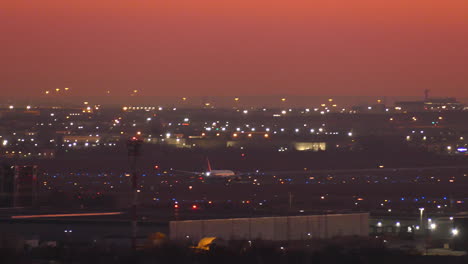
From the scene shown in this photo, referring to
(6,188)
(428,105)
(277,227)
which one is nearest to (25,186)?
(6,188)

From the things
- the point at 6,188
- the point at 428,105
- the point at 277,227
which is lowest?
the point at 277,227

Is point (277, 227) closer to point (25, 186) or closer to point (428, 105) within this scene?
point (25, 186)

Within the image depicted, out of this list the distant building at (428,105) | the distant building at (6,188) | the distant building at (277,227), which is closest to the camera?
the distant building at (277,227)

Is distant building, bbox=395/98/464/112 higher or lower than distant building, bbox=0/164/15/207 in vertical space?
higher

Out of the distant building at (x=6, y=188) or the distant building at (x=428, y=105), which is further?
the distant building at (x=428, y=105)

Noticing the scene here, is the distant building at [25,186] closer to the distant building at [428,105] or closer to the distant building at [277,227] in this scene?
the distant building at [277,227]

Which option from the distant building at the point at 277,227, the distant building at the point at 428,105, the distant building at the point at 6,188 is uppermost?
the distant building at the point at 428,105

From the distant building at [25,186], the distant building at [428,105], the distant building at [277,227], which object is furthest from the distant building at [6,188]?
the distant building at [428,105]

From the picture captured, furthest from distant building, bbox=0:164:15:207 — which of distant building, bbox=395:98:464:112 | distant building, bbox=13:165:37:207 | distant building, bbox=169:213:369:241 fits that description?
distant building, bbox=395:98:464:112

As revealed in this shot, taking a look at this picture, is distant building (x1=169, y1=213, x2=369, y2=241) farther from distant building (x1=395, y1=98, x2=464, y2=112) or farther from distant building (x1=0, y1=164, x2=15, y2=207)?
distant building (x1=395, y1=98, x2=464, y2=112)

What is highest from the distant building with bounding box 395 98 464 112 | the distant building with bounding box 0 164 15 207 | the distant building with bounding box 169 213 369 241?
the distant building with bounding box 395 98 464 112

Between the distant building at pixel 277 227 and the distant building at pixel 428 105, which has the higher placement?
the distant building at pixel 428 105
